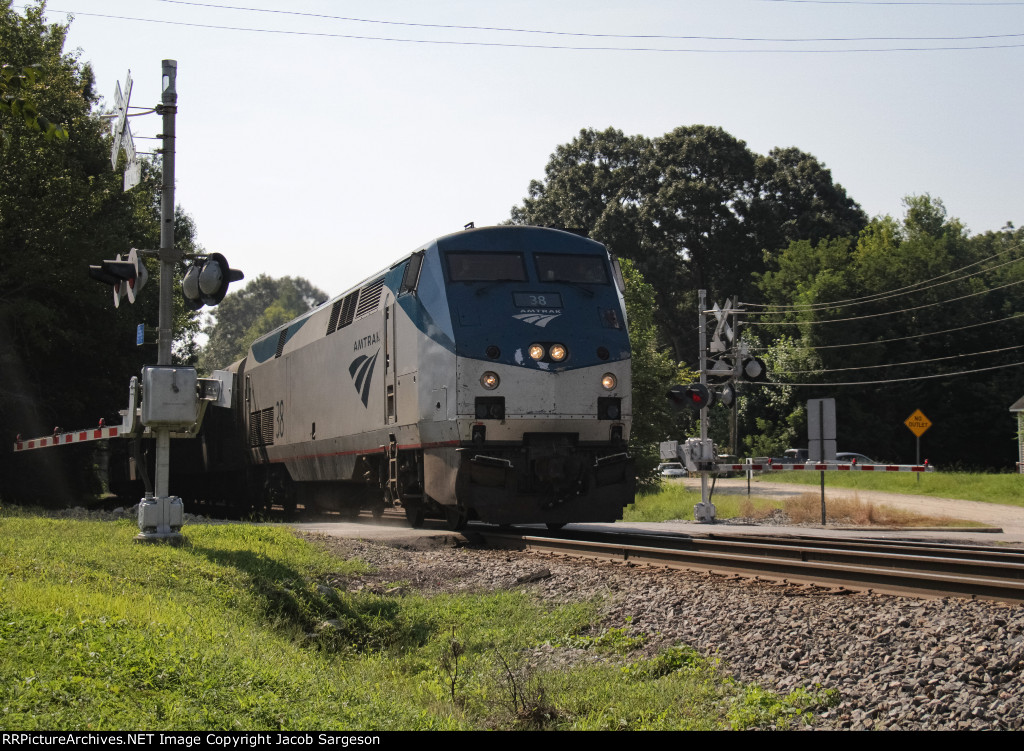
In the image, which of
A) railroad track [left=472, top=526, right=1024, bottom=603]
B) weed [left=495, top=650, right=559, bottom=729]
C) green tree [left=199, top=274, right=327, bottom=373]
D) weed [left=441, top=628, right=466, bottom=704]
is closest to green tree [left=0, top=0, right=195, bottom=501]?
railroad track [left=472, top=526, right=1024, bottom=603]

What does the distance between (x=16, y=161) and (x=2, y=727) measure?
2206cm

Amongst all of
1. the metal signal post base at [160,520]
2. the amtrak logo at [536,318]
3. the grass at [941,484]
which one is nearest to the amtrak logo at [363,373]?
the amtrak logo at [536,318]

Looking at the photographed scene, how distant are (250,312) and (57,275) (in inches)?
5667

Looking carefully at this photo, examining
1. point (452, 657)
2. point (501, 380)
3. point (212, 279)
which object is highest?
point (212, 279)

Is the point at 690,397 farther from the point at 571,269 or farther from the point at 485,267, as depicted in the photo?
the point at 485,267

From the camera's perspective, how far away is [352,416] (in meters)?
17.0

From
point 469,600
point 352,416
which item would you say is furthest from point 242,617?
point 352,416

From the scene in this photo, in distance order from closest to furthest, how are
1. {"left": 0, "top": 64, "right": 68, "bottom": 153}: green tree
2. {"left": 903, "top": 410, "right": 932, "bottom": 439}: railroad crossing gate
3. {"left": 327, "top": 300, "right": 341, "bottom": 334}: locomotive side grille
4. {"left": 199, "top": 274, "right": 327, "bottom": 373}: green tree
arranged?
{"left": 0, "top": 64, "right": 68, "bottom": 153}: green tree < {"left": 327, "top": 300, "right": 341, "bottom": 334}: locomotive side grille < {"left": 903, "top": 410, "right": 932, "bottom": 439}: railroad crossing gate < {"left": 199, "top": 274, "right": 327, "bottom": 373}: green tree

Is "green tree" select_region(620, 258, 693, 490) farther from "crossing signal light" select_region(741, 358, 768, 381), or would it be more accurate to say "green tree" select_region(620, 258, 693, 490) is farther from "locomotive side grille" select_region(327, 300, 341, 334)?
"locomotive side grille" select_region(327, 300, 341, 334)

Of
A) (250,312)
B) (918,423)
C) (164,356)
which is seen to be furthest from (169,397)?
(250,312)

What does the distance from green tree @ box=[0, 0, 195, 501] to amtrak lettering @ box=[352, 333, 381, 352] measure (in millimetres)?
8562

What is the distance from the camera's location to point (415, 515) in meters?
15.8

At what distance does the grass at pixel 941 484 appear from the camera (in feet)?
106

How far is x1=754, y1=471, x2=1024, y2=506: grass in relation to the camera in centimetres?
3233
